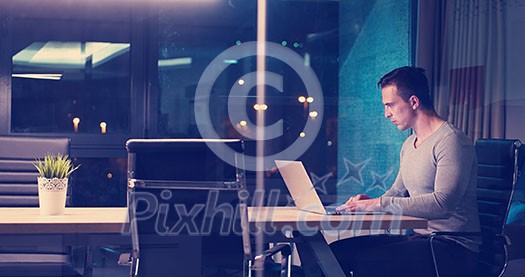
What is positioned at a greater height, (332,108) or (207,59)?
(207,59)

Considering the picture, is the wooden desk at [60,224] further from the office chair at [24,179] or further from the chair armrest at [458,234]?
the chair armrest at [458,234]

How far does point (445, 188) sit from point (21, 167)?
1.92 m

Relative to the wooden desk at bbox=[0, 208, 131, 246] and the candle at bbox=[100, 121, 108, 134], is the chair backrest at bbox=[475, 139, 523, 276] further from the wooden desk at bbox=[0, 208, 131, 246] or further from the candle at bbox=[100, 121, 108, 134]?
the candle at bbox=[100, 121, 108, 134]

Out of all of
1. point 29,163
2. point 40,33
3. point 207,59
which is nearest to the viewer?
point 29,163

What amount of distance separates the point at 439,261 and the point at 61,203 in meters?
1.53

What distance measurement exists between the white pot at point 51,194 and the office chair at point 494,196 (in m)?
1.46

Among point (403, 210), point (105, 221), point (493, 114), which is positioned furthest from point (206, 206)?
point (493, 114)

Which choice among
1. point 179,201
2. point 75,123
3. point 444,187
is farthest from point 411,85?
point 75,123

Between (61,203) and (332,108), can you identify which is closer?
(61,203)

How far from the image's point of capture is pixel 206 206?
2529 millimetres

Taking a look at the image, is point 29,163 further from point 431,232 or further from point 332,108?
point 332,108

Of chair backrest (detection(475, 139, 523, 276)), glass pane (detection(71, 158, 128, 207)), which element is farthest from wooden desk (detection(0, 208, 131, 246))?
glass pane (detection(71, 158, 128, 207))

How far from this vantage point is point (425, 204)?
2902mm

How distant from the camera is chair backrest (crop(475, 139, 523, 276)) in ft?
9.66
